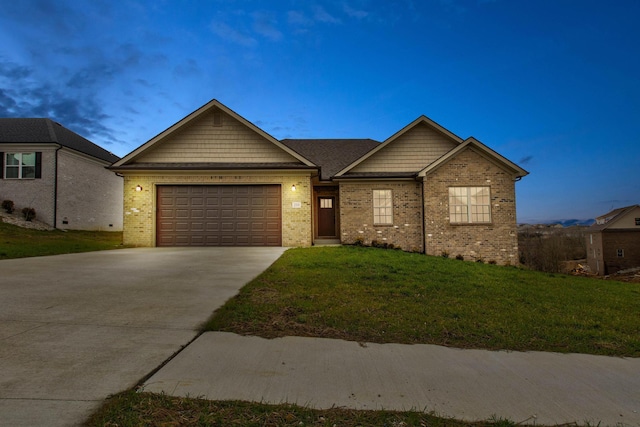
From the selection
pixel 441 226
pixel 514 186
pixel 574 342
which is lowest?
pixel 574 342

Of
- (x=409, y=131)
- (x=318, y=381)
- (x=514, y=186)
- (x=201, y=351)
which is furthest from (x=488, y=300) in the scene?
(x=409, y=131)

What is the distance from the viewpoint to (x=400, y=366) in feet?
10.2

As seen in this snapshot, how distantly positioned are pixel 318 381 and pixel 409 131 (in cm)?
1494

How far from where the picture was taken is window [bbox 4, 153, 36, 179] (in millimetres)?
19859

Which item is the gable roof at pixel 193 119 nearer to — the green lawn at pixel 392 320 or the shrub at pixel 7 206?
the green lawn at pixel 392 320

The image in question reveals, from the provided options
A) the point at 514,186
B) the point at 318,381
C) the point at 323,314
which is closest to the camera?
the point at 318,381

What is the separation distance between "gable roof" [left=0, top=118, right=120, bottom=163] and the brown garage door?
38.2 feet

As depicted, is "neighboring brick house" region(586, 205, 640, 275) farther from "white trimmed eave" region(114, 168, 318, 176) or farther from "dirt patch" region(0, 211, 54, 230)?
"dirt patch" region(0, 211, 54, 230)

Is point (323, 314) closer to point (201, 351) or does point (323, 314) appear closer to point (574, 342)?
point (201, 351)

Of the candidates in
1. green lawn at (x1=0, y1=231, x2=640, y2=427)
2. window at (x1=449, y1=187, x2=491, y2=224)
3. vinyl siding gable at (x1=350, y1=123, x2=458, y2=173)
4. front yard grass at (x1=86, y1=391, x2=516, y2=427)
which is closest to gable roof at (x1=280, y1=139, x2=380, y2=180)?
vinyl siding gable at (x1=350, y1=123, x2=458, y2=173)

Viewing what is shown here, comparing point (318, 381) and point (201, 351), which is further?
point (201, 351)

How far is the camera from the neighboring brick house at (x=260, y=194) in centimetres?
1421

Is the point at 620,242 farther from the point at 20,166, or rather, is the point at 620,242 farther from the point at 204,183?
the point at 20,166

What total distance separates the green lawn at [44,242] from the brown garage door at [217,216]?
2.44 meters
